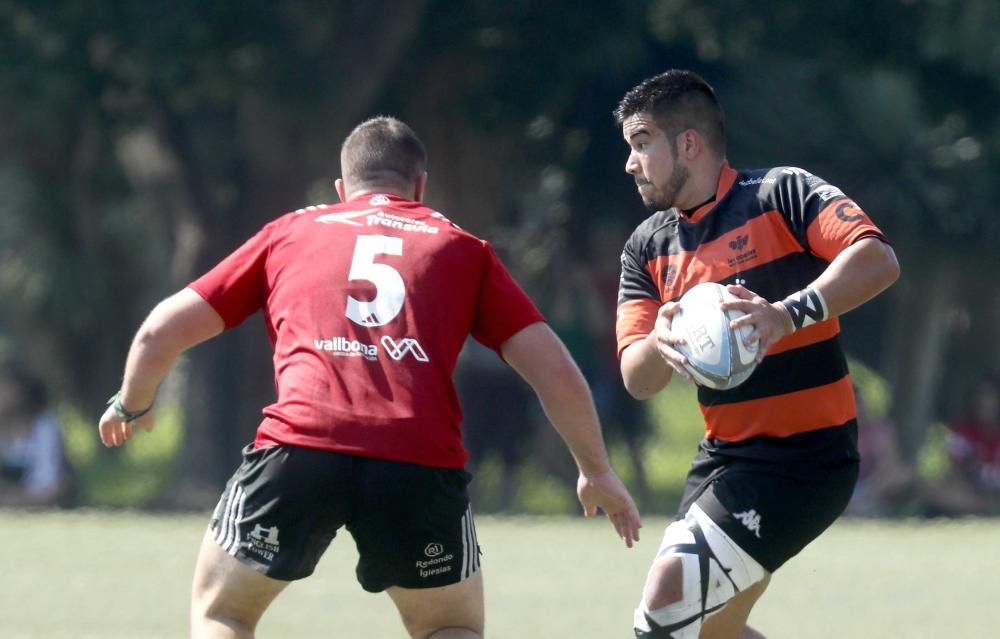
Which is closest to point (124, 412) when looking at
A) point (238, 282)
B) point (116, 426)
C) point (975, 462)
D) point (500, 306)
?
point (116, 426)

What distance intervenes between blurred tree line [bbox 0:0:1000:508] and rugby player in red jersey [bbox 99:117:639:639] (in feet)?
40.6

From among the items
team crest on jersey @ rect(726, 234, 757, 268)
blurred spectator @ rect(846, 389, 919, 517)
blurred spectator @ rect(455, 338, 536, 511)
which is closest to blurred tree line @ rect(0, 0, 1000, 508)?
blurred spectator @ rect(846, 389, 919, 517)

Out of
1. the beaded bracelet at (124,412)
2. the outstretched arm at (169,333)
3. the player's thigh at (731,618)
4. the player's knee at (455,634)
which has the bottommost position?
the player's thigh at (731,618)

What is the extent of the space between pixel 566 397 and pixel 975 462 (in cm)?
1287

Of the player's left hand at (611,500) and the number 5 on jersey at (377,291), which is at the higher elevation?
the number 5 on jersey at (377,291)

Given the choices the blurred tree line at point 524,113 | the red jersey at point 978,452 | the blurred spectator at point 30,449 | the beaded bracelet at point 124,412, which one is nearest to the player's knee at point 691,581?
the beaded bracelet at point 124,412

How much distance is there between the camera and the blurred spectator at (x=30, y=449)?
58.4ft

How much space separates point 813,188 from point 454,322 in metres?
1.19

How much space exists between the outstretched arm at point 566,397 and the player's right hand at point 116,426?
1.19 meters

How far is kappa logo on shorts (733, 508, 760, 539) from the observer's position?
18.9ft

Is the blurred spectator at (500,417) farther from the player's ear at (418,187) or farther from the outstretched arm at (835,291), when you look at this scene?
the outstretched arm at (835,291)

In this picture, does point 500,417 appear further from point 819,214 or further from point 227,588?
point 227,588

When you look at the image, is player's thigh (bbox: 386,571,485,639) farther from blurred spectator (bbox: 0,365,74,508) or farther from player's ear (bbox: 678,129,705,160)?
blurred spectator (bbox: 0,365,74,508)

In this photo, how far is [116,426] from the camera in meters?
5.87
